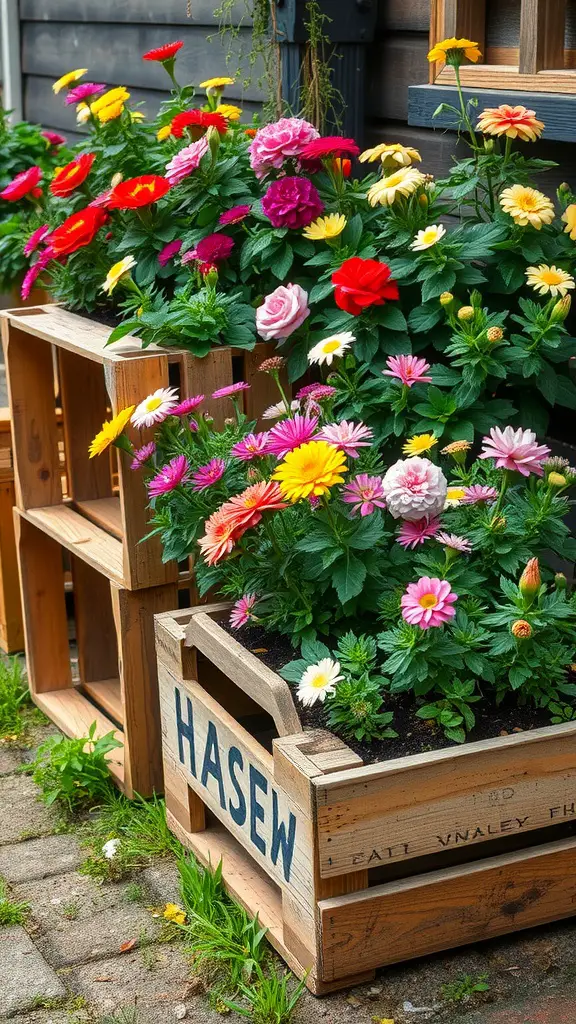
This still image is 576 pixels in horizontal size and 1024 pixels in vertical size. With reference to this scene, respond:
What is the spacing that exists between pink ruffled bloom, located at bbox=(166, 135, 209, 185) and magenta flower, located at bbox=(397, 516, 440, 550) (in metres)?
1.00

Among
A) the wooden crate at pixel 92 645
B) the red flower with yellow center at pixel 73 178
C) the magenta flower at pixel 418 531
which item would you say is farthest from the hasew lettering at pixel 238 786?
the red flower with yellow center at pixel 73 178

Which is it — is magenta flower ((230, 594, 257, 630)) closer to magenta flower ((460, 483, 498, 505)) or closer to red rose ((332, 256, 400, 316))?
magenta flower ((460, 483, 498, 505))

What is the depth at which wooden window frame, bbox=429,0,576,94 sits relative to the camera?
8.49 feet

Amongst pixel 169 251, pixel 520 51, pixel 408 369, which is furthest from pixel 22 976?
pixel 520 51

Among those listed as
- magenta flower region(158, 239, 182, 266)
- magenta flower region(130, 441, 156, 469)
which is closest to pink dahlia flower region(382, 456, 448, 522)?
magenta flower region(130, 441, 156, 469)

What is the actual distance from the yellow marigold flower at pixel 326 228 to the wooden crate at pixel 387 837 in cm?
85

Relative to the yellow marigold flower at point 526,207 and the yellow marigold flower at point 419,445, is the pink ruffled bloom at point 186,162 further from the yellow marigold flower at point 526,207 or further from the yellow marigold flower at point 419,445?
the yellow marigold flower at point 419,445

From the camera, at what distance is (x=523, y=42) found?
8.67ft

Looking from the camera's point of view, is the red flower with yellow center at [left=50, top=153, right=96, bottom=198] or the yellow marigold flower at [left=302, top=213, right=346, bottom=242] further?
the red flower with yellow center at [left=50, top=153, right=96, bottom=198]

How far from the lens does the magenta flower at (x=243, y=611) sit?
2320 millimetres

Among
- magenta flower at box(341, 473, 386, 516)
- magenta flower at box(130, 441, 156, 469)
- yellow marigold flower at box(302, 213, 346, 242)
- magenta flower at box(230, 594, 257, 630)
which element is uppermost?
yellow marigold flower at box(302, 213, 346, 242)

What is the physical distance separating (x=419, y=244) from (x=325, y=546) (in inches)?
25.8

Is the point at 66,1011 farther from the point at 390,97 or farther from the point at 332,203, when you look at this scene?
the point at 390,97

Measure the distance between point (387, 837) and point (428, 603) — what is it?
0.39 m
